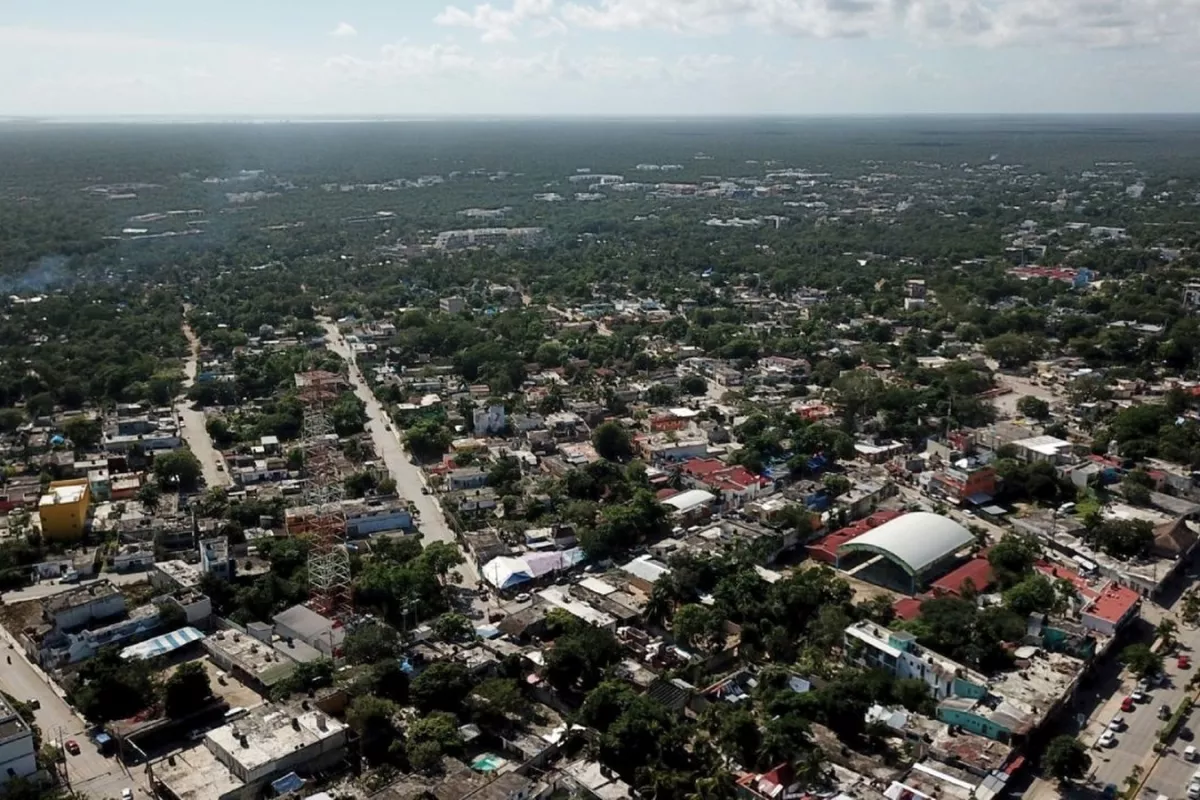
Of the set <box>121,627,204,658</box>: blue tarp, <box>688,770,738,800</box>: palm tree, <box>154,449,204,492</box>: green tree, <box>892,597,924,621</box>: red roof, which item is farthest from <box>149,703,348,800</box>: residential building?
<box>154,449,204,492</box>: green tree

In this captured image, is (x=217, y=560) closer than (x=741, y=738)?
No

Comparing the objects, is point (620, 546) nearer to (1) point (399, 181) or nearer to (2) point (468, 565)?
(2) point (468, 565)

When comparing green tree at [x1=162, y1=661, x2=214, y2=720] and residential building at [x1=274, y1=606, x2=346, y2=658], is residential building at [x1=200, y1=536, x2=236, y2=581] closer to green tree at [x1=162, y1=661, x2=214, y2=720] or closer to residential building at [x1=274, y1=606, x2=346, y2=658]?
residential building at [x1=274, y1=606, x2=346, y2=658]

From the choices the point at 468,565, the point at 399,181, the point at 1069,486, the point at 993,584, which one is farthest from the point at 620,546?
the point at 399,181

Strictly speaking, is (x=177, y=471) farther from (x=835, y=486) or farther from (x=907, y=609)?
(x=907, y=609)

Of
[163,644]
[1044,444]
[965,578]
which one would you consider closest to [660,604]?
[965,578]
